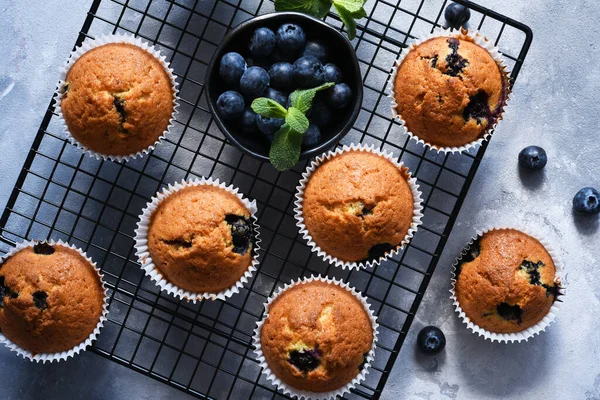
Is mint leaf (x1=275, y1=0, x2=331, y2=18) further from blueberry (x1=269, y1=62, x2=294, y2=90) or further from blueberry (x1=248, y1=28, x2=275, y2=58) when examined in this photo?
blueberry (x1=269, y1=62, x2=294, y2=90)

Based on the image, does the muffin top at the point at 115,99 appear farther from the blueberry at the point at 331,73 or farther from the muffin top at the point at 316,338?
the muffin top at the point at 316,338

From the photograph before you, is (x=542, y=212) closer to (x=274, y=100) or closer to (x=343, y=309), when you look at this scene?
(x=343, y=309)

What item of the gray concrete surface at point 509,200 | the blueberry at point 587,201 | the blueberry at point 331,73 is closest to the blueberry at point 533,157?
the gray concrete surface at point 509,200

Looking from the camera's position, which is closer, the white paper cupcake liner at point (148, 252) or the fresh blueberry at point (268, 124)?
the fresh blueberry at point (268, 124)

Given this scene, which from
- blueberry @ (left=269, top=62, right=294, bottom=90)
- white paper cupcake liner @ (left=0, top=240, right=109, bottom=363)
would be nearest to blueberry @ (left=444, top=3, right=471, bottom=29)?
blueberry @ (left=269, top=62, right=294, bottom=90)

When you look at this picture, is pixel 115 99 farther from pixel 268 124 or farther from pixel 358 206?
pixel 358 206
